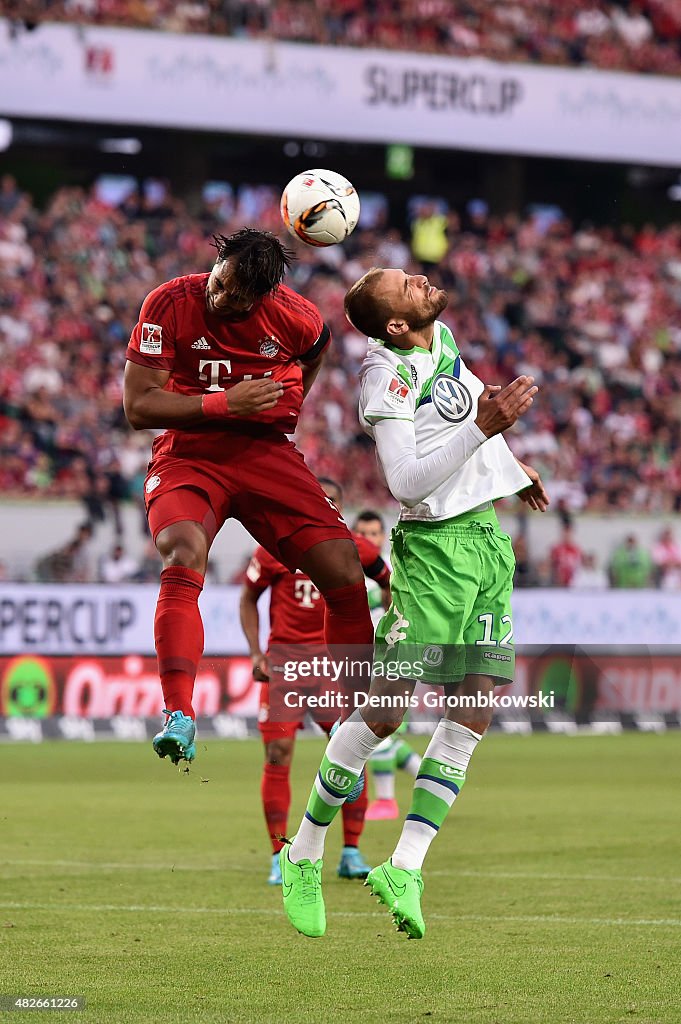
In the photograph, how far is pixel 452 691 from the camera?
641 centimetres

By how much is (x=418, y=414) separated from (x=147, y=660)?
13151 millimetres

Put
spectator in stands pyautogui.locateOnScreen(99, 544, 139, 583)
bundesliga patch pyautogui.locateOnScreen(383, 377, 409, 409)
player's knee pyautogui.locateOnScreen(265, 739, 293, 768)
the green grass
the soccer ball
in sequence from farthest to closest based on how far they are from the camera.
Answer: spectator in stands pyautogui.locateOnScreen(99, 544, 139, 583), player's knee pyautogui.locateOnScreen(265, 739, 293, 768), the soccer ball, bundesliga patch pyautogui.locateOnScreen(383, 377, 409, 409), the green grass

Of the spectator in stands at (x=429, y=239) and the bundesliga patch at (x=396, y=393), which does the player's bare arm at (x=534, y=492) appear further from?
the spectator in stands at (x=429, y=239)

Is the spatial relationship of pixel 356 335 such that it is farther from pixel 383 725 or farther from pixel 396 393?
pixel 383 725

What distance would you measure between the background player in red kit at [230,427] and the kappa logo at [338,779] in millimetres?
577

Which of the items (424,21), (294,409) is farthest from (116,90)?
(294,409)

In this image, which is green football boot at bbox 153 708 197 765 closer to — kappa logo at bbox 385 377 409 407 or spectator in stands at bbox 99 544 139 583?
kappa logo at bbox 385 377 409 407

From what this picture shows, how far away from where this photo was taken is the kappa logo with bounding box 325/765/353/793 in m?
6.31

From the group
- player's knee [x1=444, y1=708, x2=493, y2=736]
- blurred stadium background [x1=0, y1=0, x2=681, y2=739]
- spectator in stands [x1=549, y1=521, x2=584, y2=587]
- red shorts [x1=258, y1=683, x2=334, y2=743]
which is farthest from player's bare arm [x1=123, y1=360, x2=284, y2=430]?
spectator in stands [x1=549, y1=521, x2=584, y2=587]

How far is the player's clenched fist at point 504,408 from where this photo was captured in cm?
→ 593

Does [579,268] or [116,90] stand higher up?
[116,90]

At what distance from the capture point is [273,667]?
9.14m

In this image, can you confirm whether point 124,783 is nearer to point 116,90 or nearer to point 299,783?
point 299,783

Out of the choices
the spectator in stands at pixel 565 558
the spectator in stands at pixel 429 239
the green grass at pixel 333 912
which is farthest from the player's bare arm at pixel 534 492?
the spectator in stands at pixel 429 239
